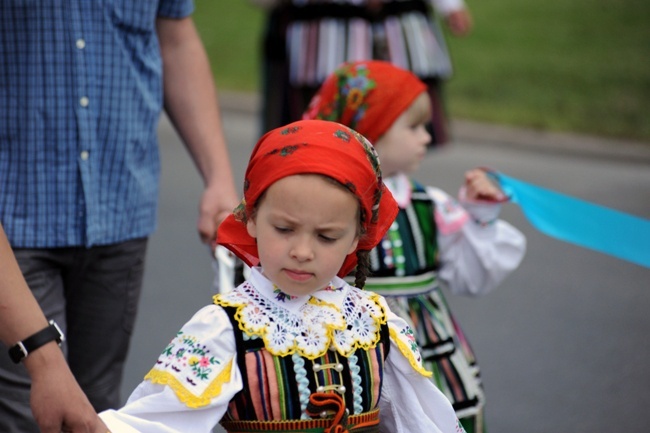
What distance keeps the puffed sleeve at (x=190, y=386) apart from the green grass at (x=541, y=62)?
9568 millimetres

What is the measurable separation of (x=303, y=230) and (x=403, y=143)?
1366 mm

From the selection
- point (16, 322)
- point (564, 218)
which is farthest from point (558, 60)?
point (16, 322)

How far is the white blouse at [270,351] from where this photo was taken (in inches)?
101

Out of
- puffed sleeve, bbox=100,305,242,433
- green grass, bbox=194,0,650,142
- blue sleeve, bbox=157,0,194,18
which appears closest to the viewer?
puffed sleeve, bbox=100,305,242,433

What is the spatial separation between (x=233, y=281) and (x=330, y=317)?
0.85 m

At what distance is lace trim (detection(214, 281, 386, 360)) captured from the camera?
2709 mm

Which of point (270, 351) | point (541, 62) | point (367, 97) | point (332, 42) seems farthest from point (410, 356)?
point (541, 62)

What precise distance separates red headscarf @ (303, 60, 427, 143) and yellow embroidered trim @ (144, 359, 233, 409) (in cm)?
146

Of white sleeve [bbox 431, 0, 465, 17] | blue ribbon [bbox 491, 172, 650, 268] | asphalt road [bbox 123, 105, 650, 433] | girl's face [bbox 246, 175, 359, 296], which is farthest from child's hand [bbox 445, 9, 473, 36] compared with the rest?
Answer: girl's face [bbox 246, 175, 359, 296]

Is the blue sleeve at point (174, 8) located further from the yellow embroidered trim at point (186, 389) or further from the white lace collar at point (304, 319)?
the yellow embroidered trim at point (186, 389)

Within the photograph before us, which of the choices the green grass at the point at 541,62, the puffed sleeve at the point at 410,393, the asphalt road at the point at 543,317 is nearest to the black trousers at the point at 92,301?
the puffed sleeve at the point at 410,393

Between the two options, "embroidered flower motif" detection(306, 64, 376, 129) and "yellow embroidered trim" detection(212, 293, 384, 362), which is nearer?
"yellow embroidered trim" detection(212, 293, 384, 362)

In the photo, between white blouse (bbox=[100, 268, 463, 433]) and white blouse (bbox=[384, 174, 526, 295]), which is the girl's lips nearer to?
white blouse (bbox=[100, 268, 463, 433])

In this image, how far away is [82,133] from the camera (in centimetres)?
334
